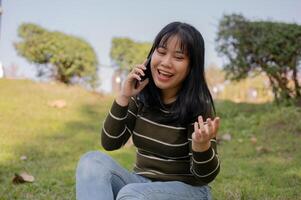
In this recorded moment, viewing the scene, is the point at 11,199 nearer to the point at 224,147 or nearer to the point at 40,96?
the point at 224,147

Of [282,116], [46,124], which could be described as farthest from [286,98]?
[46,124]

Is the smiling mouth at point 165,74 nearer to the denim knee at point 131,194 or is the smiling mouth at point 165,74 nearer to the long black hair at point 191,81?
the long black hair at point 191,81

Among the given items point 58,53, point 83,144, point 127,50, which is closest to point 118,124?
point 83,144

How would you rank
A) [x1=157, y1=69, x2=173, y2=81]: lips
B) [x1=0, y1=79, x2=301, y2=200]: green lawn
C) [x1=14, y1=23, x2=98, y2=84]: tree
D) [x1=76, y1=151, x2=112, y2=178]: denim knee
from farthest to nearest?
1. [x1=14, y1=23, x2=98, y2=84]: tree
2. [x1=0, y1=79, x2=301, y2=200]: green lawn
3. [x1=157, y1=69, x2=173, y2=81]: lips
4. [x1=76, y1=151, x2=112, y2=178]: denim knee

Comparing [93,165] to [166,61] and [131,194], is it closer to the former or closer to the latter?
[131,194]

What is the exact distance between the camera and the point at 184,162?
2.21 m

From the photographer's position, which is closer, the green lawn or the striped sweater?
the striped sweater

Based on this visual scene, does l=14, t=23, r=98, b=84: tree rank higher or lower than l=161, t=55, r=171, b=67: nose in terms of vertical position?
lower

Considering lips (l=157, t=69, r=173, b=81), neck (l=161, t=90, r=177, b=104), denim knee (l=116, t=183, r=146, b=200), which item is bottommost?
denim knee (l=116, t=183, r=146, b=200)

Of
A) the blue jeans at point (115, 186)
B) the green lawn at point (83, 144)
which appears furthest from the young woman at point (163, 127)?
the green lawn at point (83, 144)

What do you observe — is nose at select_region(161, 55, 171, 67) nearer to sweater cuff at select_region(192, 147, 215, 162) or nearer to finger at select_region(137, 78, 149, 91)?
finger at select_region(137, 78, 149, 91)

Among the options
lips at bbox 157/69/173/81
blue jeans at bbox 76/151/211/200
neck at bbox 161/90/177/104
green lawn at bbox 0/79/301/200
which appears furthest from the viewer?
green lawn at bbox 0/79/301/200

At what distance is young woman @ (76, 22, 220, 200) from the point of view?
6.70ft

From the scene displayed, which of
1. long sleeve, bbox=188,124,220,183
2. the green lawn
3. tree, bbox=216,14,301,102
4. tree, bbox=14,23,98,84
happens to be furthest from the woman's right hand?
tree, bbox=14,23,98,84
